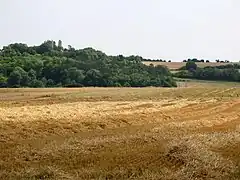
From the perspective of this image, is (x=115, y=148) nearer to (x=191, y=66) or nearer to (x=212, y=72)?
(x=212, y=72)

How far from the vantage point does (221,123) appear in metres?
29.5

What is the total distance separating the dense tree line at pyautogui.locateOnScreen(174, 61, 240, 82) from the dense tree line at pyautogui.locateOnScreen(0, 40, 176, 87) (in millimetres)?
4778

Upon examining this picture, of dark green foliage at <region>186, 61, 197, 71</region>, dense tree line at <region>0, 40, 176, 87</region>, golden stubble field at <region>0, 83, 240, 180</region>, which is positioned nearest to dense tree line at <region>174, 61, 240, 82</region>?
dark green foliage at <region>186, 61, 197, 71</region>

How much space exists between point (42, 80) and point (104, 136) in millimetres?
67010

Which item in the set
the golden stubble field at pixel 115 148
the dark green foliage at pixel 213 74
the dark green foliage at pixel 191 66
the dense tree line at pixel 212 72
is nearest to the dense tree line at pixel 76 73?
the dark green foliage at pixel 213 74


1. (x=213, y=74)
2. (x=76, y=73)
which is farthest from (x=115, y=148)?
(x=213, y=74)

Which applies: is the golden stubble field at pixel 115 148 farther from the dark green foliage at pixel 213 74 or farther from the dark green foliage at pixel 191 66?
the dark green foliage at pixel 191 66

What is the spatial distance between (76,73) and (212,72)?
1179 inches

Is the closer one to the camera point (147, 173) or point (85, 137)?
point (147, 173)

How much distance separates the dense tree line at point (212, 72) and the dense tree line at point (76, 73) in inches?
188

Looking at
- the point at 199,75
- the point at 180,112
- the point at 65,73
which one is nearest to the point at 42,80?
the point at 65,73

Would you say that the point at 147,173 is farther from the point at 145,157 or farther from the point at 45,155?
the point at 45,155

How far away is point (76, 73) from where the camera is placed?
88.6m

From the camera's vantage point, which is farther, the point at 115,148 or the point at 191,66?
the point at 191,66
